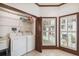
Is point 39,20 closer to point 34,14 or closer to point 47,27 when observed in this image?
point 34,14

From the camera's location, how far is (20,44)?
318cm

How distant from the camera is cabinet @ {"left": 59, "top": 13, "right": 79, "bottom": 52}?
347cm

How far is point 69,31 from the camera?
3.81 m

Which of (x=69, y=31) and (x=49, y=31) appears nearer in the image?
(x=69, y=31)

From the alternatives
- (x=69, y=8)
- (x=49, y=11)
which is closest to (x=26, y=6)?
(x=69, y=8)

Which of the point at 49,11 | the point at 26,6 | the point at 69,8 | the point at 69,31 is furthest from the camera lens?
the point at 49,11

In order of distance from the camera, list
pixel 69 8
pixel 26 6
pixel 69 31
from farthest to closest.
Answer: pixel 69 31 < pixel 69 8 < pixel 26 6

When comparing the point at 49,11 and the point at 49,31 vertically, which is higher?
the point at 49,11

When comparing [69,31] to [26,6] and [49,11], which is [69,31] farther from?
[26,6]

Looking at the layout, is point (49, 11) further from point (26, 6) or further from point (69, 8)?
point (26, 6)

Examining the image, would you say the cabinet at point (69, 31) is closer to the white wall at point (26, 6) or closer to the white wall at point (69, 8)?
the white wall at point (69, 8)

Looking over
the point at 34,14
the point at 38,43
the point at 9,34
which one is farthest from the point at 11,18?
the point at 38,43

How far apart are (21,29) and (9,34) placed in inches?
32.7

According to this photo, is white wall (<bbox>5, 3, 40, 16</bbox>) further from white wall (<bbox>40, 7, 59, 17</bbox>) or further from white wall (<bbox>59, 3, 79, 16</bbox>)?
white wall (<bbox>59, 3, 79, 16</bbox>)
